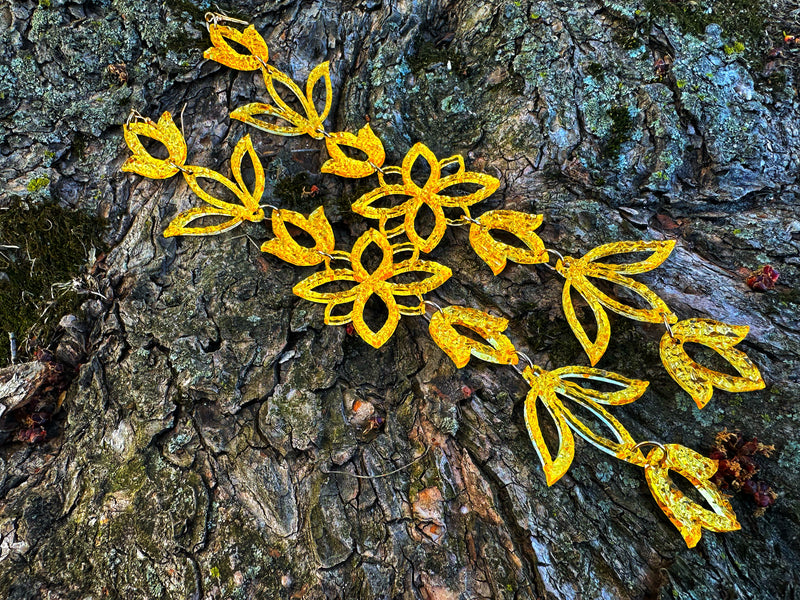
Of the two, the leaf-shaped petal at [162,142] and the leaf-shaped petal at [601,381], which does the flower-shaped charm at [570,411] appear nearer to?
the leaf-shaped petal at [601,381]

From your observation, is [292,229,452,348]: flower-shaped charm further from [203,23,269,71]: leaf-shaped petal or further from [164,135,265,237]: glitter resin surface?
[203,23,269,71]: leaf-shaped petal

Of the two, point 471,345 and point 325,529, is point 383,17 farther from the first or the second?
point 325,529

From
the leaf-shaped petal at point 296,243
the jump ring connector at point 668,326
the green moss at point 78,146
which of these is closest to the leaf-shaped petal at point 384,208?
the leaf-shaped petal at point 296,243

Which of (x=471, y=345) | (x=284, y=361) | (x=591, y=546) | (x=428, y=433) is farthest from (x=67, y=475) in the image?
(x=591, y=546)

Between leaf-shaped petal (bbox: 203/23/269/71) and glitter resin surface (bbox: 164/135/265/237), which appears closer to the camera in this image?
glitter resin surface (bbox: 164/135/265/237)

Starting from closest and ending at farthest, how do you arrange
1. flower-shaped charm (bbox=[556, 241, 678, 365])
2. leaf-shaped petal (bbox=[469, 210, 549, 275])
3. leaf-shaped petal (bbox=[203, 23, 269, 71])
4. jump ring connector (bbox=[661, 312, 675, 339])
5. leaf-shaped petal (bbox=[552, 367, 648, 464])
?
leaf-shaped petal (bbox=[552, 367, 648, 464]), jump ring connector (bbox=[661, 312, 675, 339]), flower-shaped charm (bbox=[556, 241, 678, 365]), leaf-shaped petal (bbox=[469, 210, 549, 275]), leaf-shaped petal (bbox=[203, 23, 269, 71])

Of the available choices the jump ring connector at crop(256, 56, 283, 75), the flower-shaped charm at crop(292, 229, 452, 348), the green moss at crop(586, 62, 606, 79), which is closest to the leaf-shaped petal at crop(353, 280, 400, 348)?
the flower-shaped charm at crop(292, 229, 452, 348)
